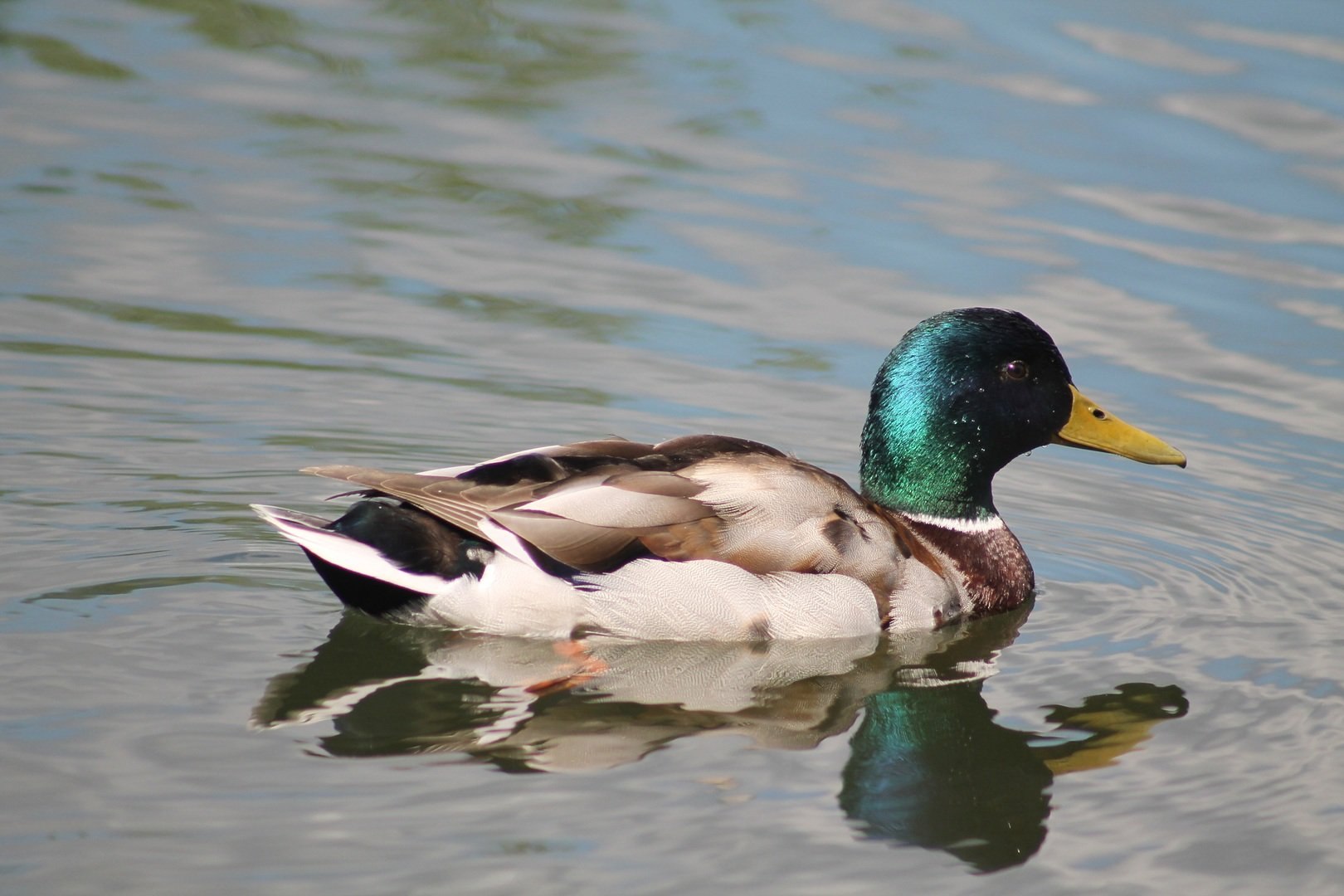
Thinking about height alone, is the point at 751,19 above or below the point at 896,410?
above

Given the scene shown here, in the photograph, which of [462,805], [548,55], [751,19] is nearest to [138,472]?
[462,805]

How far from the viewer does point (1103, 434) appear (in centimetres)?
821

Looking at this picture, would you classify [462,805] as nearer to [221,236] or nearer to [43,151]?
[221,236]

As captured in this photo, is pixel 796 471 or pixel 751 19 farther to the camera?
pixel 751 19

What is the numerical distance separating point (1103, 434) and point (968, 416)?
70 centimetres

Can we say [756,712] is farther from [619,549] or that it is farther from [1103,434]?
[1103,434]

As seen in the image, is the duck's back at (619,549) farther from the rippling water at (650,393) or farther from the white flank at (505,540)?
the rippling water at (650,393)

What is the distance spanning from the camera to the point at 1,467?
8.25 m

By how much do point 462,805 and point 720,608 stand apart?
1822 millimetres

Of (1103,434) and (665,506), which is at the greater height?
(1103,434)

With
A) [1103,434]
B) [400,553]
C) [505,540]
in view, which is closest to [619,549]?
[505,540]

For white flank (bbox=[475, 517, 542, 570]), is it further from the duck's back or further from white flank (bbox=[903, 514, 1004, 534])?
white flank (bbox=[903, 514, 1004, 534])

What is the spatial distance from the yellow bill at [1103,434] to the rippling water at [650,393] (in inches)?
23.7

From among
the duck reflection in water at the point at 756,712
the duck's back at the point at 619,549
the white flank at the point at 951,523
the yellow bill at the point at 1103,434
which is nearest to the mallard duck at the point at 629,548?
the duck's back at the point at 619,549
